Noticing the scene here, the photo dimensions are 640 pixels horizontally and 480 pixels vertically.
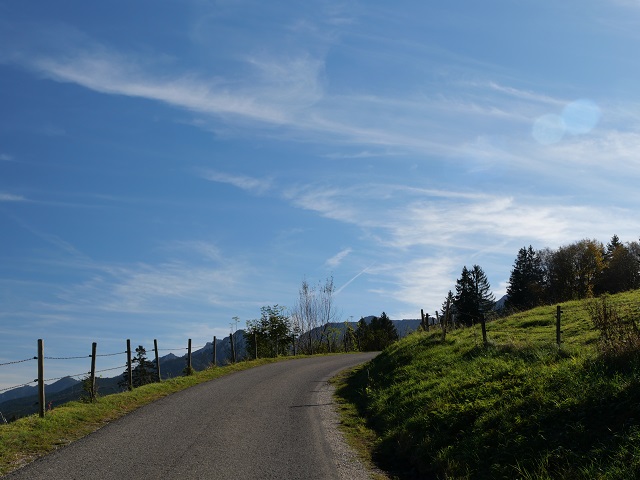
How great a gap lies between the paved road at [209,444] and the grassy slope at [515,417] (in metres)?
1.67

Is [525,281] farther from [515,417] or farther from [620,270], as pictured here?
[515,417]

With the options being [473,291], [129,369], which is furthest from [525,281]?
[129,369]

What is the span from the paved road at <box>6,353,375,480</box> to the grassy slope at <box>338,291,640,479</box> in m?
1.67

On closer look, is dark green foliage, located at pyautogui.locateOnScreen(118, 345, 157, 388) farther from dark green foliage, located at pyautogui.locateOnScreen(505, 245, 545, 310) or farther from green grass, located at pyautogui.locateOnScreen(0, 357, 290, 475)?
dark green foliage, located at pyautogui.locateOnScreen(505, 245, 545, 310)

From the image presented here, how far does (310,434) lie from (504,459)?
4.99m

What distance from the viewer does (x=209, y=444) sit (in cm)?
1046

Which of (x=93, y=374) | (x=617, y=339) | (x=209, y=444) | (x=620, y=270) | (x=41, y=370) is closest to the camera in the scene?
(x=209, y=444)

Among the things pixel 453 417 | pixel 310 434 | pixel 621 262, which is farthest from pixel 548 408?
pixel 621 262

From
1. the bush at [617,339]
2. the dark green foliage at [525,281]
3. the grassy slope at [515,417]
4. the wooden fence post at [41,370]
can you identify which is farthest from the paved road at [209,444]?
the dark green foliage at [525,281]

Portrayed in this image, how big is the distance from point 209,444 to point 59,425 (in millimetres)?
4609

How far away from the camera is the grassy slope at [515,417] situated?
276 inches

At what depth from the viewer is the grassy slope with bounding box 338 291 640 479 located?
23.0 ft

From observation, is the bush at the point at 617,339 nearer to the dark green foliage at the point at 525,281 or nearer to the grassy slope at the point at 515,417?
the grassy slope at the point at 515,417

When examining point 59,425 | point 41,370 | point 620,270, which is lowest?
point 59,425
